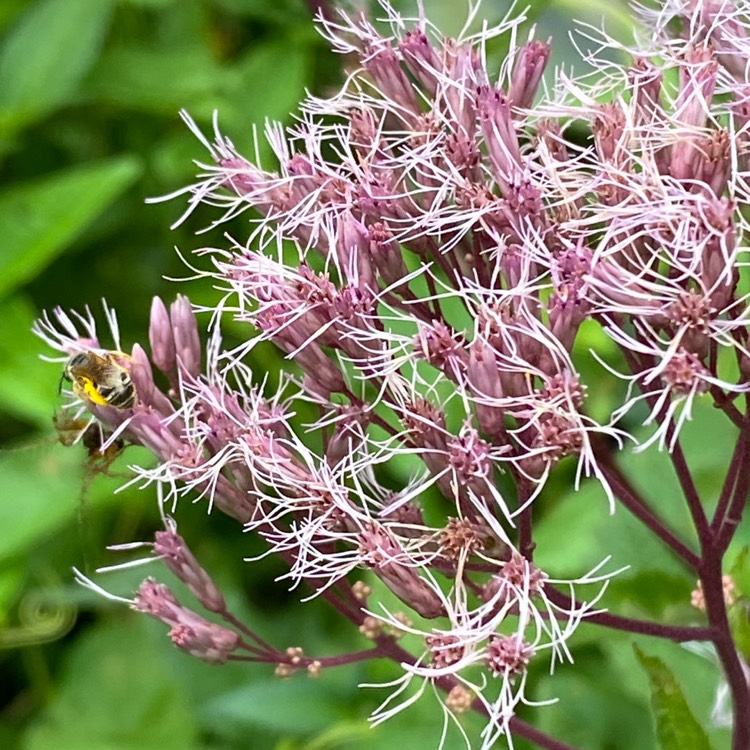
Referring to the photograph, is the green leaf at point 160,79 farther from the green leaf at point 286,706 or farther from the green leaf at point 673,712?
the green leaf at point 673,712

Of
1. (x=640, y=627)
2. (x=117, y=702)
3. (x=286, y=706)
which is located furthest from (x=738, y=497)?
(x=117, y=702)

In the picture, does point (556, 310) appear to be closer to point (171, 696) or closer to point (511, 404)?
point (511, 404)

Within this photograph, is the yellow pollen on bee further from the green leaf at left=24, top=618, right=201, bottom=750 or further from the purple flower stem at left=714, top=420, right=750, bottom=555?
the green leaf at left=24, top=618, right=201, bottom=750

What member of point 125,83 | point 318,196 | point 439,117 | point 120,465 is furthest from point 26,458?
point 125,83

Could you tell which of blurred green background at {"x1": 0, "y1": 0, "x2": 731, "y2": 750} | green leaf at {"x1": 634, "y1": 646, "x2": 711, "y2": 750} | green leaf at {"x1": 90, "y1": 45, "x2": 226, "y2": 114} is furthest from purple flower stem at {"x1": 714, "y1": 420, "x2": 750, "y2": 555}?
green leaf at {"x1": 90, "y1": 45, "x2": 226, "y2": 114}

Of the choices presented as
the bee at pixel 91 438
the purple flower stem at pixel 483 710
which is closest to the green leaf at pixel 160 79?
the bee at pixel 91 438

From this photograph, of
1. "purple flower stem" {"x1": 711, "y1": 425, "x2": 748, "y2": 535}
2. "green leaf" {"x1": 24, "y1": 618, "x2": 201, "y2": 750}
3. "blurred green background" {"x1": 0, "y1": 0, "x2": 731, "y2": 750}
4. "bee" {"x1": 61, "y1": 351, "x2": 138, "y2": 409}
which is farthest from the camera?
"green leaf" {"x1": 24, "y1": 618, "x2": 201, "y2": 750}
